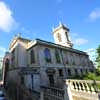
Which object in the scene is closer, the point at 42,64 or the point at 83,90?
the point at 83,90

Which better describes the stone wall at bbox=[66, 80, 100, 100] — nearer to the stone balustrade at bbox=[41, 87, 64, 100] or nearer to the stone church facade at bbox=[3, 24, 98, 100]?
the stone balustrade at bbox=[41, 87, 64, 100]

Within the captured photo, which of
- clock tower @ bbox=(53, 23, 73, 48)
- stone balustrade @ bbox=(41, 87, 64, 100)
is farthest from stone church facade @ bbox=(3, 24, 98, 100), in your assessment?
clock tower @ bbox=(53, 23, 73, 48)

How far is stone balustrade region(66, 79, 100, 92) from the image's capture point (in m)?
6.02

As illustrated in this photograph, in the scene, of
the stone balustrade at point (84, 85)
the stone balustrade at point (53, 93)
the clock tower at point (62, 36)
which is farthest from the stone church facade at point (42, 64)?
the clock tower at point (62, 36)

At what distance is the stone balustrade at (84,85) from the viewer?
6.02 m

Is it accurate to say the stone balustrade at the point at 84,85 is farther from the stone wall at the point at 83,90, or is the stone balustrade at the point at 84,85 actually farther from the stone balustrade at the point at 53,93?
the stone balustrade at the point at 53,93

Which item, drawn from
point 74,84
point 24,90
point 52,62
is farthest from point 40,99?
point 52,62

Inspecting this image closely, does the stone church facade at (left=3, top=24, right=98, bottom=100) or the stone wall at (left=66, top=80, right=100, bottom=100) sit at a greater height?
the stone church facade at (left=3, top=24, right=98, bottom=100)

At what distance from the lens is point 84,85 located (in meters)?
6.69

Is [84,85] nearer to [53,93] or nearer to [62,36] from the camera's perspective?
[53,93]

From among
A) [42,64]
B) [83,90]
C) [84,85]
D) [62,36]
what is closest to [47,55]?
[42,64]

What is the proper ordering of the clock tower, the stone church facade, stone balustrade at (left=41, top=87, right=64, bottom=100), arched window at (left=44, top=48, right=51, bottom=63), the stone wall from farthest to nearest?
the clock tower < arched window at (left=44, top=48, right=51, bottom=63) < the stone church facade < stone balustrade at (left=41, top=87, right=64, bottom=100) < the stone wall

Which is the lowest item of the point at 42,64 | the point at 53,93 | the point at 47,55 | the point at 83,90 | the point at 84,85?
the point at 53,93

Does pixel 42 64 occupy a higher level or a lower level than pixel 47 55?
lower
